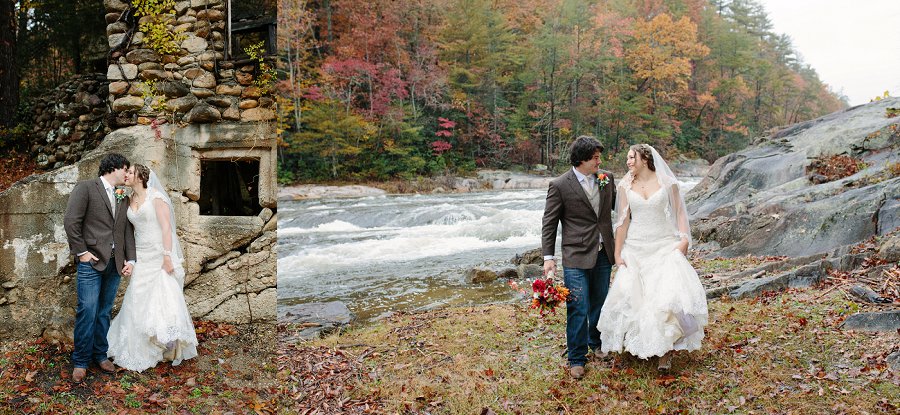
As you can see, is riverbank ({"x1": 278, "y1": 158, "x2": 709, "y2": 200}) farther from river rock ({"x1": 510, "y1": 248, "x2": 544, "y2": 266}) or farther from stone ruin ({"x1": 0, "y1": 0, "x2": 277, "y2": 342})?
stone ruin ({"x1": 0, "y1": 0, "x2": 277, "y2": 342})

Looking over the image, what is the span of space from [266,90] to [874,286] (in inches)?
251

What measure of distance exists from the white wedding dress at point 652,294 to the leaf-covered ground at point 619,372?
277 millimetres

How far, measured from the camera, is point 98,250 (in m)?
4.48

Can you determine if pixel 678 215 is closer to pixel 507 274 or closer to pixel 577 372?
pixel 577 372

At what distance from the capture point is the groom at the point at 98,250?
4.39m

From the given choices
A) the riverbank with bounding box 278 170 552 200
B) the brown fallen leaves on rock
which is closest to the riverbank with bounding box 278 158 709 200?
the riverbank with bounding box 278 170 552 200

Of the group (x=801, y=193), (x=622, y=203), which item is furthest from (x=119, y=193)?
(x=801, y=193)

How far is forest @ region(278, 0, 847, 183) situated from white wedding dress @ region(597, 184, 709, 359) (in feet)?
59.5

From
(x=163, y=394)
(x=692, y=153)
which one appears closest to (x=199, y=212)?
(x=163, y=394)

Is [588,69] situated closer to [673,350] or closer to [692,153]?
[692,153]

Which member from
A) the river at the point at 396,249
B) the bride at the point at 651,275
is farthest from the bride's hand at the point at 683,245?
the river at the point at 396,249

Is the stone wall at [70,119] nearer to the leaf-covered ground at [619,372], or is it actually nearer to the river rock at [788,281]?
the leaf-covered ground at [619,372]

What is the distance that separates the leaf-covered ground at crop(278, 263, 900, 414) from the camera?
4145 millimetres

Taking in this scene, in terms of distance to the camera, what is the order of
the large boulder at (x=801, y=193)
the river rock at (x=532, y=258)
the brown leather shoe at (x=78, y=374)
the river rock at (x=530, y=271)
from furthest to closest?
1. the river rock at (x=532, y=258)
2. the river rock at (x=530, y=271)
3. the large boulder at (x=801, y=193)
4. the brown leather shoe at (x=78, y=374)
